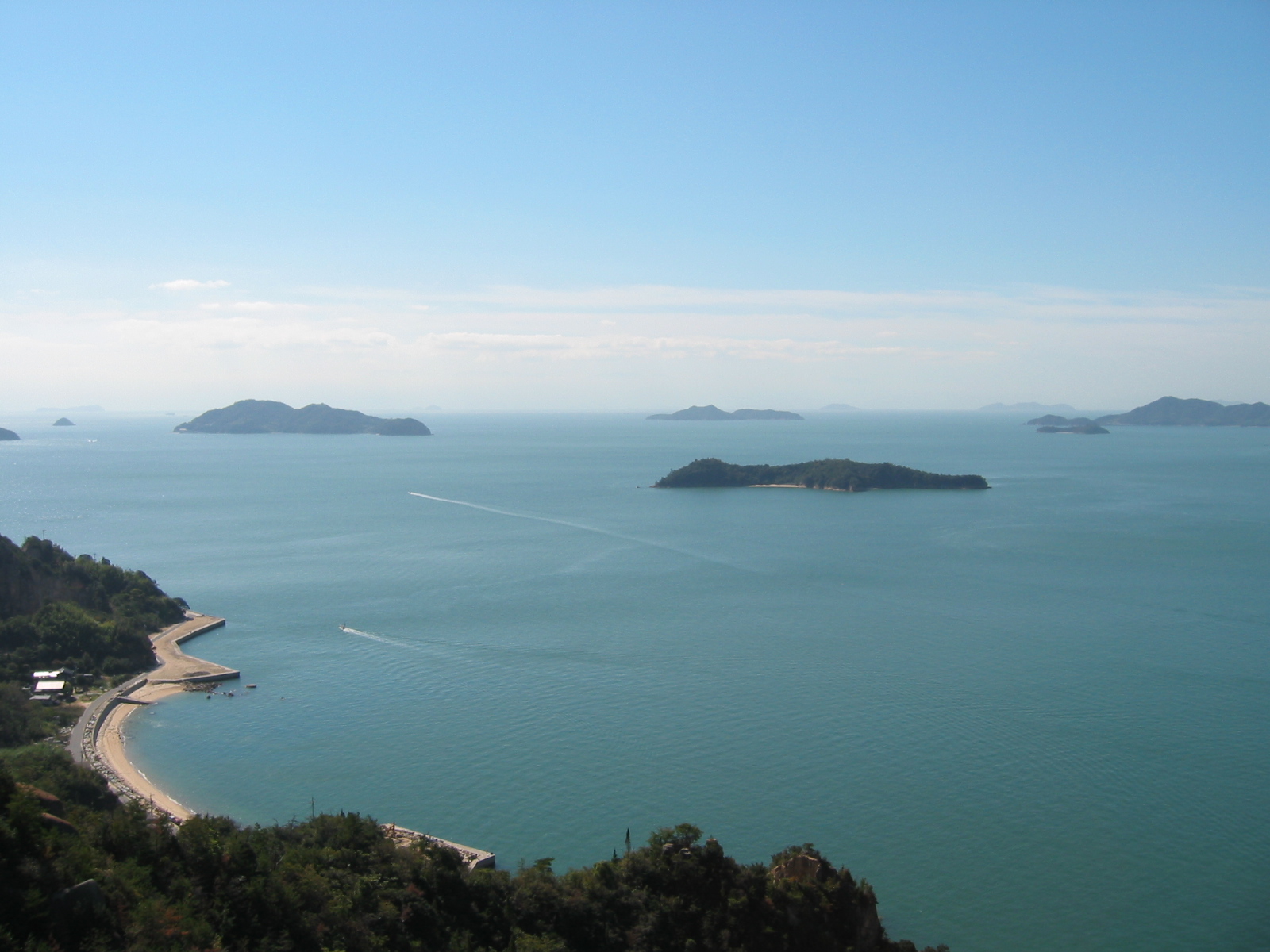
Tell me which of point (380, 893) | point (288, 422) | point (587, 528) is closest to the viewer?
point (380, 893)

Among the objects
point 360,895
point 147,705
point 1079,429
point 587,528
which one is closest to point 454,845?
point 360,895

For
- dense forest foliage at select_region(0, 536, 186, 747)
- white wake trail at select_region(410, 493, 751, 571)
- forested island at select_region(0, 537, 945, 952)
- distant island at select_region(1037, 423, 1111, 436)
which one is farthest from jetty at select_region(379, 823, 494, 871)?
distant island at select_region(1037, 423, 1111, 436)

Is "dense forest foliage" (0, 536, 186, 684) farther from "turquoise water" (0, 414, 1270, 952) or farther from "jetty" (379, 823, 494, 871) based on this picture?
"jetty" (379, 823, 494, 871)

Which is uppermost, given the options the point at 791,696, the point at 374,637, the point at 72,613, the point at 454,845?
the point at 72,613

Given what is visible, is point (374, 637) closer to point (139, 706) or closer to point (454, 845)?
Result: point (139, 706)

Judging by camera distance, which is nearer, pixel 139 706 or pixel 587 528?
pixel 139 706

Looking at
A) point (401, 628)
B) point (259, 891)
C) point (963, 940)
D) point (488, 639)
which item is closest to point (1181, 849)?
point (963, 940)
